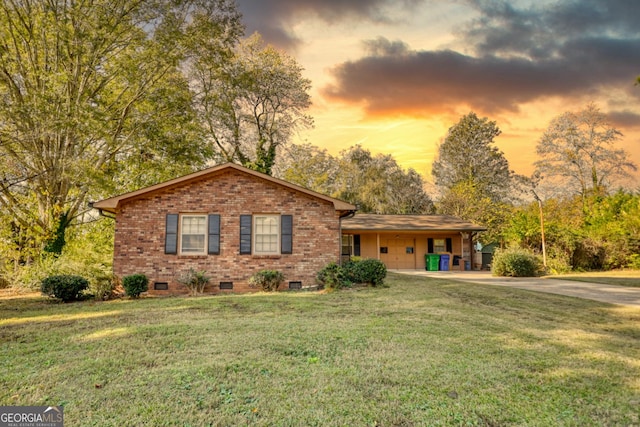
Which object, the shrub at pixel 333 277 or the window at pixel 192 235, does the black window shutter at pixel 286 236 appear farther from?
the window at pixel 192 235

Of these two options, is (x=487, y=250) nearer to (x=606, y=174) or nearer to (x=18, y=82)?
(x=606, y=174)

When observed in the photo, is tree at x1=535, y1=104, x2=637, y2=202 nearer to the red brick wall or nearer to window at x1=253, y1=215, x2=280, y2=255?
the red brick wall

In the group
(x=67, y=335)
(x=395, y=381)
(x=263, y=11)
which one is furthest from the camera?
(x=263, y=11)

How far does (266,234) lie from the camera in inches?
485

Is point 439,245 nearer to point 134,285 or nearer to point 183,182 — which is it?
point 183,182

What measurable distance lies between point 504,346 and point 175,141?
16.7m

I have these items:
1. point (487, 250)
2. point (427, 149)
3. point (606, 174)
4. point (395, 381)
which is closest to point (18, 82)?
point (395, 381)

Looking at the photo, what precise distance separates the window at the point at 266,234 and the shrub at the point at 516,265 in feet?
36.2

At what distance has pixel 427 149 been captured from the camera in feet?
133

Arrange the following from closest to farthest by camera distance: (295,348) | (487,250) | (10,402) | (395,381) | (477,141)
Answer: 1. (10,402)
2. (395,381)
3. (295,348)
4. (487,250)
5. (477,141)

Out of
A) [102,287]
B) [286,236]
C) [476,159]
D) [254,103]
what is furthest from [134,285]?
[476,159]

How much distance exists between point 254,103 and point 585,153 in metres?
26.7

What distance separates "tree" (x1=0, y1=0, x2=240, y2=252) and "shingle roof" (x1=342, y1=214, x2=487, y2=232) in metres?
12.1
